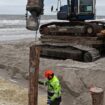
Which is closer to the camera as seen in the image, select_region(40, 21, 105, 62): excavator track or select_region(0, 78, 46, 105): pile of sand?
select_region(0, 78, 46, 105): pile of sand

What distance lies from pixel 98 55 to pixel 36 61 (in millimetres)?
8140

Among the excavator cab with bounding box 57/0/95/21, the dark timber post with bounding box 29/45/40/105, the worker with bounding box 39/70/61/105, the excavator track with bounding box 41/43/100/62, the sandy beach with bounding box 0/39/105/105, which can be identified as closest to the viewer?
the dark timber post with bounding box 29/45/40/105

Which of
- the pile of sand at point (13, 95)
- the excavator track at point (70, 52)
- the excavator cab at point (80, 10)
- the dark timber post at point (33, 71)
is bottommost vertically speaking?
the pile of sand at point (13, 95)

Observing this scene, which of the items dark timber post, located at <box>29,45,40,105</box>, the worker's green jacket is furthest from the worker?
dark timber post, located at <box>29,45,40,105</box>

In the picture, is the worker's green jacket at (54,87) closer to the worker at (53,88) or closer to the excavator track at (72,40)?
the worker at (53,88)

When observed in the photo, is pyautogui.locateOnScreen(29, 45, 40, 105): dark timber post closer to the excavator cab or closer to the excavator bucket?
the excavator bucket

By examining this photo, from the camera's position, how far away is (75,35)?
63.0 feet

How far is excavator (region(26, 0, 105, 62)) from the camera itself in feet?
60.2

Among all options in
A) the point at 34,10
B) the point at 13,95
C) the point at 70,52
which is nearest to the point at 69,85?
the point at 13,95

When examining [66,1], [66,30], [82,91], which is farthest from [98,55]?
[82,91]

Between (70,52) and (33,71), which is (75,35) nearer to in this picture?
(70,52)

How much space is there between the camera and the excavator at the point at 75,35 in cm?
1834

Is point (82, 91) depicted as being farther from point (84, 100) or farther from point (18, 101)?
point (18, 101)

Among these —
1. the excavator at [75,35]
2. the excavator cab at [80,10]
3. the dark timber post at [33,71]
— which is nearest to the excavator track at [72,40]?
the excavator at [75,35]
